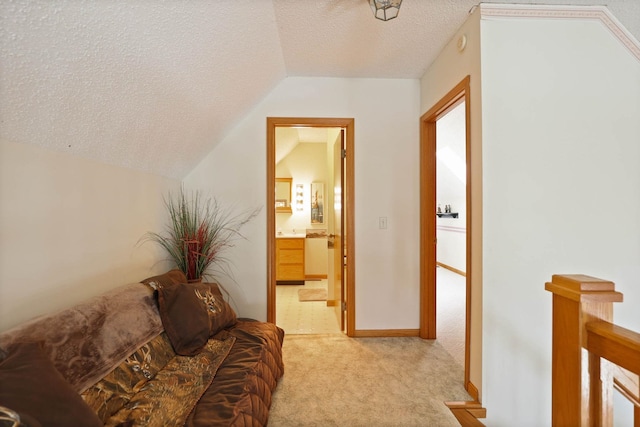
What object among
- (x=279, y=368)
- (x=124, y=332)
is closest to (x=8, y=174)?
(x=124, y=332)

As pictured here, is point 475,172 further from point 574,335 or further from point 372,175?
point 574,335

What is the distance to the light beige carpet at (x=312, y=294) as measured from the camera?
404cm

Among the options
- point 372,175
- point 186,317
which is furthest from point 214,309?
point 372,175

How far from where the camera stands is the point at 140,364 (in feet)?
4.42

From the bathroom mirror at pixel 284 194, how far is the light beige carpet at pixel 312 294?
1.75 m

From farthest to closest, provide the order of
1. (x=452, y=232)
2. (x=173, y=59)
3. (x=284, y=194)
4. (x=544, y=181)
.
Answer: (x=452, y=232), (x=284, y=194), (x=544, y=181), (x=173, y=59)

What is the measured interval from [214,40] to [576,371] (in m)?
2.21

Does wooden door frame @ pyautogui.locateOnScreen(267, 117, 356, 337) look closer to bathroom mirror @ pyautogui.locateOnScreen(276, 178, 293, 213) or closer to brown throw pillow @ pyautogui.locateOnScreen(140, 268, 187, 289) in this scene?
brown throw pillow @ pyautogui.locateOnScreen(140, 268, 187, 289)

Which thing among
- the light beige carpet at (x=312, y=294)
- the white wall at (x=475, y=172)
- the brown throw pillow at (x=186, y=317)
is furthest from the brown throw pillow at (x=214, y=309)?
the light beige carpet at (x=312, y=294)

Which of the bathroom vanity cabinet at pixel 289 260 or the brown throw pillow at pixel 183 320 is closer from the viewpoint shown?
the brown throw pillow at pixel 183 320

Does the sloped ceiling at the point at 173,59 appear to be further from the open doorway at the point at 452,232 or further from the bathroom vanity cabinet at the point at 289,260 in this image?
the bathroom vanity cabinet at the point at 289,260

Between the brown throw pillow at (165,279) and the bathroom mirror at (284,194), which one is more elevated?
the bathroom mirror at (284,194)

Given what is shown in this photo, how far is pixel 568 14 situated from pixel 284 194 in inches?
179

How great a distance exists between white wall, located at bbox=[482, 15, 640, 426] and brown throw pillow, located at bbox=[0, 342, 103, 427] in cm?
198
